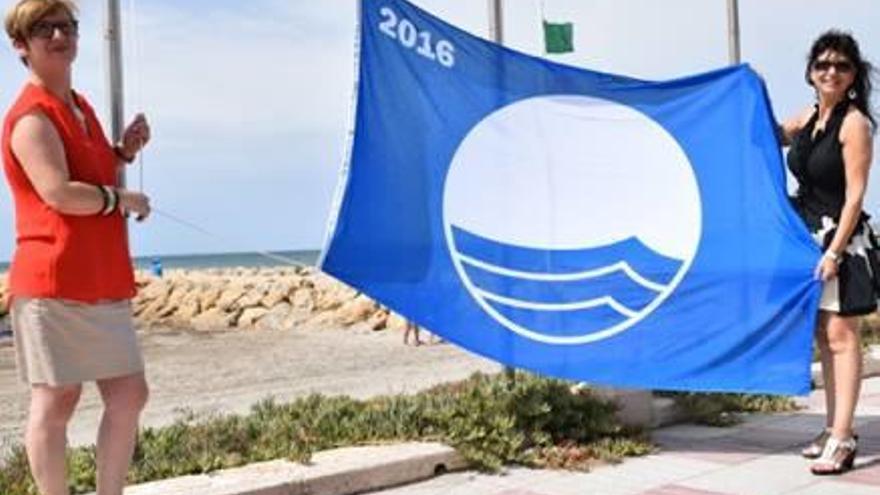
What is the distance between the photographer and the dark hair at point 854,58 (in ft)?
18.0

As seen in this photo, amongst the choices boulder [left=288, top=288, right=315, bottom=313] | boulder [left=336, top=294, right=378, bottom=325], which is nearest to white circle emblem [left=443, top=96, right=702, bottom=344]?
boulder [left=336, top=294, right=378, bottom=325]

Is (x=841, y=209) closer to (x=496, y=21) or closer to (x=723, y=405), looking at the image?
(x=723, y=405)

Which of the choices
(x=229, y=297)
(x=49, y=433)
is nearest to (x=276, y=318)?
(x=229, y=297)

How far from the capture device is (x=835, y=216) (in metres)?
5.58

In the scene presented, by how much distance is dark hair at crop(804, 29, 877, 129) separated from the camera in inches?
216

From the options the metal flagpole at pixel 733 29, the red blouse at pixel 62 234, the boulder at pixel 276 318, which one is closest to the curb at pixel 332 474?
the red blouse at pixel 62 234

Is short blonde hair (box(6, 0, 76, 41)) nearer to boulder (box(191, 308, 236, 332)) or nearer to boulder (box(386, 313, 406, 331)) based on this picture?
boulder (box(386, 313, 406, 331))

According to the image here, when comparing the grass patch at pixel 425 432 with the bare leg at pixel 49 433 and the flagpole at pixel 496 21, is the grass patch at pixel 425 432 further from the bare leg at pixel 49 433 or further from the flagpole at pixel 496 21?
the flagpole at pixel 496 21

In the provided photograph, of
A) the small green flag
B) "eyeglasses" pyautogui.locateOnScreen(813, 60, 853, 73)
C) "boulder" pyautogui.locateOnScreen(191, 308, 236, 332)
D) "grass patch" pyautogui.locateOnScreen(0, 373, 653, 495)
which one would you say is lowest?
"boulder" pyautogui.locateOnScreen(191, 308, 236, 332)

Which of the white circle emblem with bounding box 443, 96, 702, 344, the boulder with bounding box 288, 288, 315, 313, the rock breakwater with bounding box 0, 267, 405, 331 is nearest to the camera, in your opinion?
the white circle emblem with bounding box 443, 96, 702, 344

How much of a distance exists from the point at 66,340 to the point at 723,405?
4538 millimetres

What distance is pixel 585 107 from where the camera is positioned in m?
6.19

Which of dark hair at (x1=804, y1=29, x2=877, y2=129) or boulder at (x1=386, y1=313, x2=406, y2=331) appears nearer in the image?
dark hair at (x1=804, y1=29, x2=877, y2=129)

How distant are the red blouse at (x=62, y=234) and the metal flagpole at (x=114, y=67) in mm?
1086
